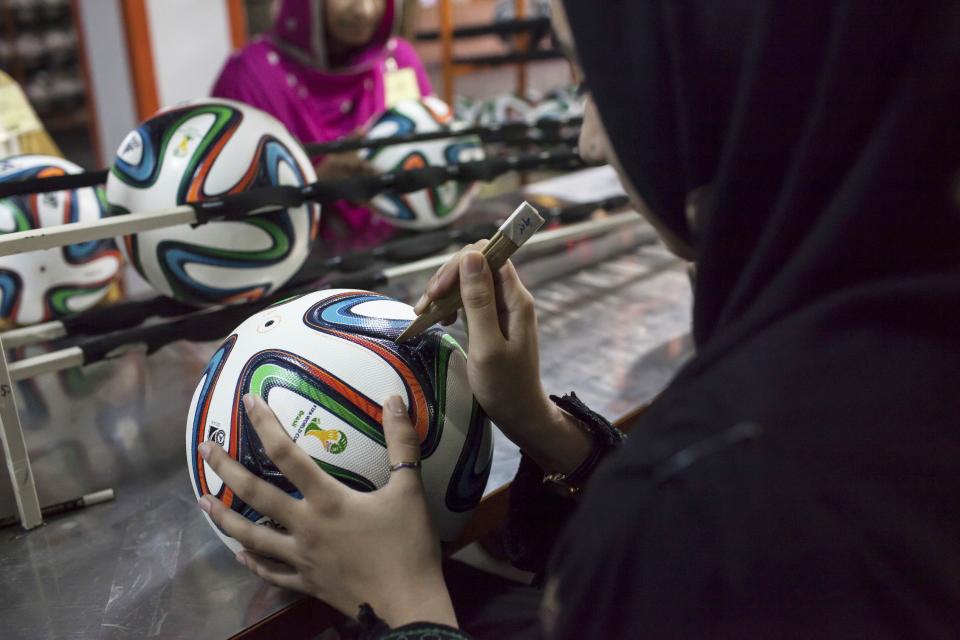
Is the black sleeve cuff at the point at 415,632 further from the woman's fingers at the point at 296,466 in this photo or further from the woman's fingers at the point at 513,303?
the woman's fingers at the point at 513,303

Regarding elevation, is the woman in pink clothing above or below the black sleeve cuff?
above

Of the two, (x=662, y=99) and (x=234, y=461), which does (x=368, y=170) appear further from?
(x=662, y=99)

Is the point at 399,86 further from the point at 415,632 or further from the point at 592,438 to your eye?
the point at 415,632

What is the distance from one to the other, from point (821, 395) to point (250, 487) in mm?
500

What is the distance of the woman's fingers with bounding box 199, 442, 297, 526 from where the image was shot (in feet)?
2.30

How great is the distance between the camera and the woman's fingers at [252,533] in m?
0.72

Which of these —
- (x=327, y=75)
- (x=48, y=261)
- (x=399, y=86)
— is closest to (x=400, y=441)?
(x=48, y=261)

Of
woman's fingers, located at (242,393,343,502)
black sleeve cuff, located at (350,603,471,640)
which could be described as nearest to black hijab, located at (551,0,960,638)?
black sleeve cuff, located at (350,603,471,640)

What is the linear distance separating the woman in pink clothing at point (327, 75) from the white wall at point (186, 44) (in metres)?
0.75

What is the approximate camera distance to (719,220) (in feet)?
1.71

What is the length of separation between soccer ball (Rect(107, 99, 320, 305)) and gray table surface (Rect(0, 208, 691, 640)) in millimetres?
230

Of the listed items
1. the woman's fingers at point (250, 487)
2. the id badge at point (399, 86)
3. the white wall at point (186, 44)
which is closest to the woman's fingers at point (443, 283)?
the woman's fingers at point (250, 487)

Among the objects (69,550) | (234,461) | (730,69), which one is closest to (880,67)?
(730,69)

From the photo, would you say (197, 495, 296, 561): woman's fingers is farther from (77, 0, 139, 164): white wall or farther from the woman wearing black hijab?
(77, 0, 139, 164): white wall
